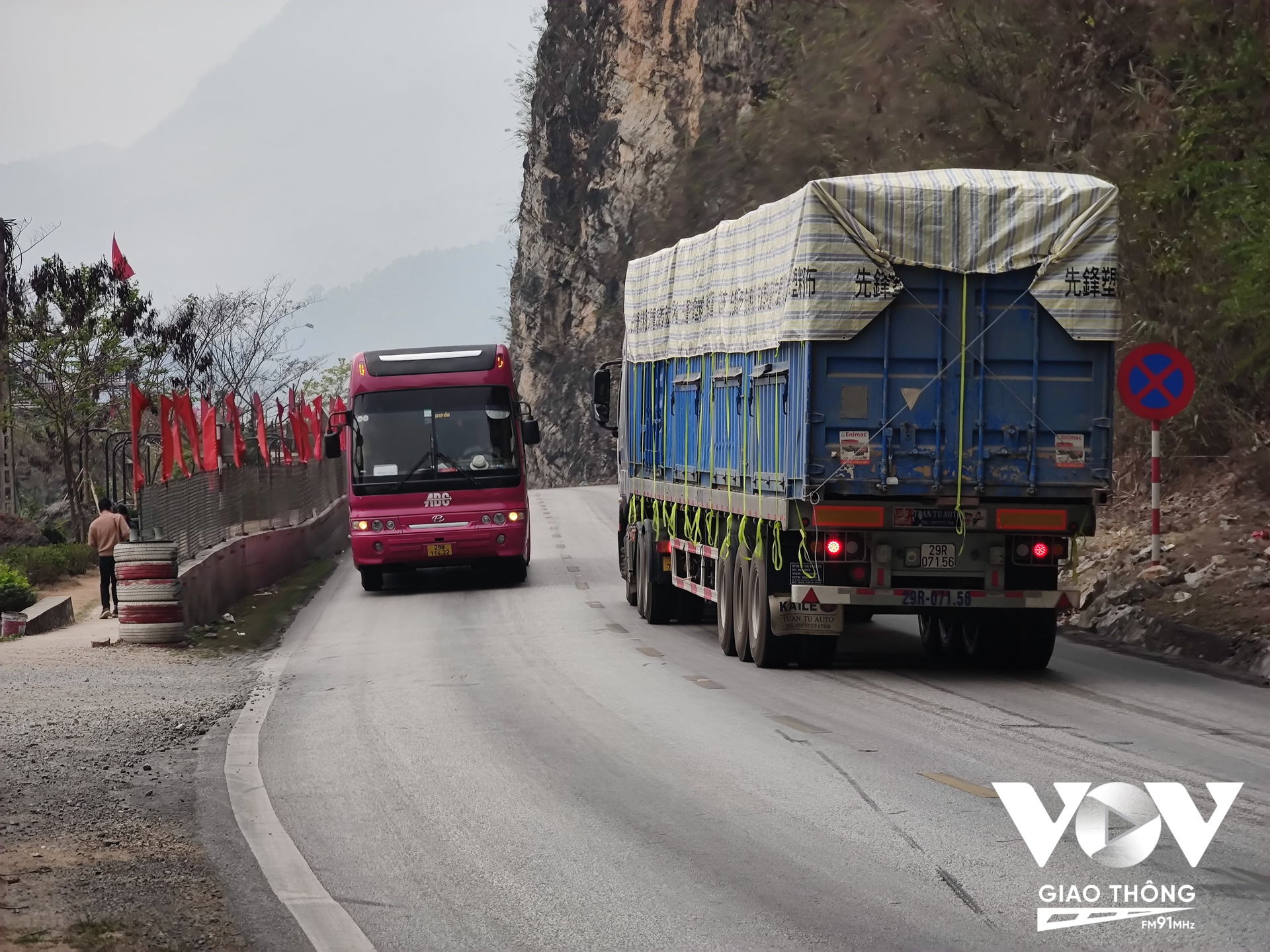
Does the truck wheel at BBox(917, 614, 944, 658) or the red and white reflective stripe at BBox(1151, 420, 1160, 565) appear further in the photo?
the red and white reflective stripe at BBox(1151, 420, 1160, 565)

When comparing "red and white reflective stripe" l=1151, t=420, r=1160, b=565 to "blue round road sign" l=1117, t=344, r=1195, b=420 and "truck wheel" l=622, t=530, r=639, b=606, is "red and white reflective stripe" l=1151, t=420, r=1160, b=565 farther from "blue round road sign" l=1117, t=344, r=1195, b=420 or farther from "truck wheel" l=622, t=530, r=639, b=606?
"truck wheel" l=622, t=530, r=639, b=606

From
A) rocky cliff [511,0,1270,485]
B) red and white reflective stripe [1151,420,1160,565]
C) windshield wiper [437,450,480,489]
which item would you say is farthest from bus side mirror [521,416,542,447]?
red and white reflective stripe [1151,420,1160,565]

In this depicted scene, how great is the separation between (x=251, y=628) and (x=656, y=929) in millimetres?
15429

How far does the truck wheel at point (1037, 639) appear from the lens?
572 inches

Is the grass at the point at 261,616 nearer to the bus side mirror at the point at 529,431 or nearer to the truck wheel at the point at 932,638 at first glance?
the bus side mirror at the point at 529,431

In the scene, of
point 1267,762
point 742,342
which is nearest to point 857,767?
point 1267,762

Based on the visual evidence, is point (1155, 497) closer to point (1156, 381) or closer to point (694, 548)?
point (1156, 381)

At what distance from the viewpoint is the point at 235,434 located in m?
31.3

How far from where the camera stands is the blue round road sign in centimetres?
1780

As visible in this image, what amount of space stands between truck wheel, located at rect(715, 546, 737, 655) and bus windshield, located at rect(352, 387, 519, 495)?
9.18 meters

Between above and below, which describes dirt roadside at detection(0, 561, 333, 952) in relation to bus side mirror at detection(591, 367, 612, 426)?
below

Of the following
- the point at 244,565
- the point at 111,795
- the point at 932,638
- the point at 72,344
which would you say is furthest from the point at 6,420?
the point at 111,795
